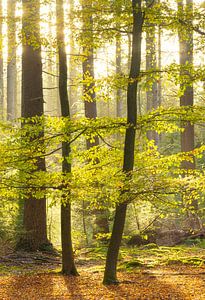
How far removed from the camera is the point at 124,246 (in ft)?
47.6

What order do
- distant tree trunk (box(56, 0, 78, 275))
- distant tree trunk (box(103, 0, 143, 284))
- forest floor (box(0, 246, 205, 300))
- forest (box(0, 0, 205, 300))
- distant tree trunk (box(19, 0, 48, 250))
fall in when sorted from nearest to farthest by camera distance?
forest (box(0, 0, 205, 300)), forest floor (box(0, 246, 205, 300)), distant tree trunk (box(103, 0, 143, 284)), distant tree trunk (box(56, 0, 78, 275)), distant tree trunk (box(19, 0, 48, 250))

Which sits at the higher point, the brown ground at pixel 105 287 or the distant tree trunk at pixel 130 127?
the distant tree trunk at pixel 130 127

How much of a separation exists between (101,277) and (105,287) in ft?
3.38

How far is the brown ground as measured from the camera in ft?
23.7

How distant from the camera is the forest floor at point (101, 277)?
289 inches

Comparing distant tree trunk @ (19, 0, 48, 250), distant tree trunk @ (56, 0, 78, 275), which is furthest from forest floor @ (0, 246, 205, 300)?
distant tree trunk @ (19, 0, 48, 250)

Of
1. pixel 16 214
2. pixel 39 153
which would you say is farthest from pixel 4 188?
pixel 16 214

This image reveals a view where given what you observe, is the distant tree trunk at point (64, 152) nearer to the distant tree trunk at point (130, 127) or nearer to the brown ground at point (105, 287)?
the brown ground at point (105, 287)

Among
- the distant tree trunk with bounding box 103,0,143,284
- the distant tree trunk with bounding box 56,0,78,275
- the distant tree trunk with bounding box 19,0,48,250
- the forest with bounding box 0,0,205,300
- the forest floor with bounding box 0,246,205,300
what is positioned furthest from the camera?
the distant tree trunk with bounding box 19,0,48,250

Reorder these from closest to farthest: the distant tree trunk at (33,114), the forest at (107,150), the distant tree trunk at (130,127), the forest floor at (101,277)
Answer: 1. the forest at (107,150)
2. the forest floor at (101,277)
3. the distant tree trunk at (130,127)
4. the distant tree trunk at (33,114)

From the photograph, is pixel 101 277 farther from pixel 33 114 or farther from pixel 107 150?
pixel 33 114

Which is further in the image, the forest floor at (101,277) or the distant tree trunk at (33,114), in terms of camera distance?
the distant tree trunk at (33,114)

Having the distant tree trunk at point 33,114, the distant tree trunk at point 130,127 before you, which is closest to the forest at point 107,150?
the distant tree trunk at point 130,127

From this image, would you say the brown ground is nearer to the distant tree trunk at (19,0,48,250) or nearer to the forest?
the forest
